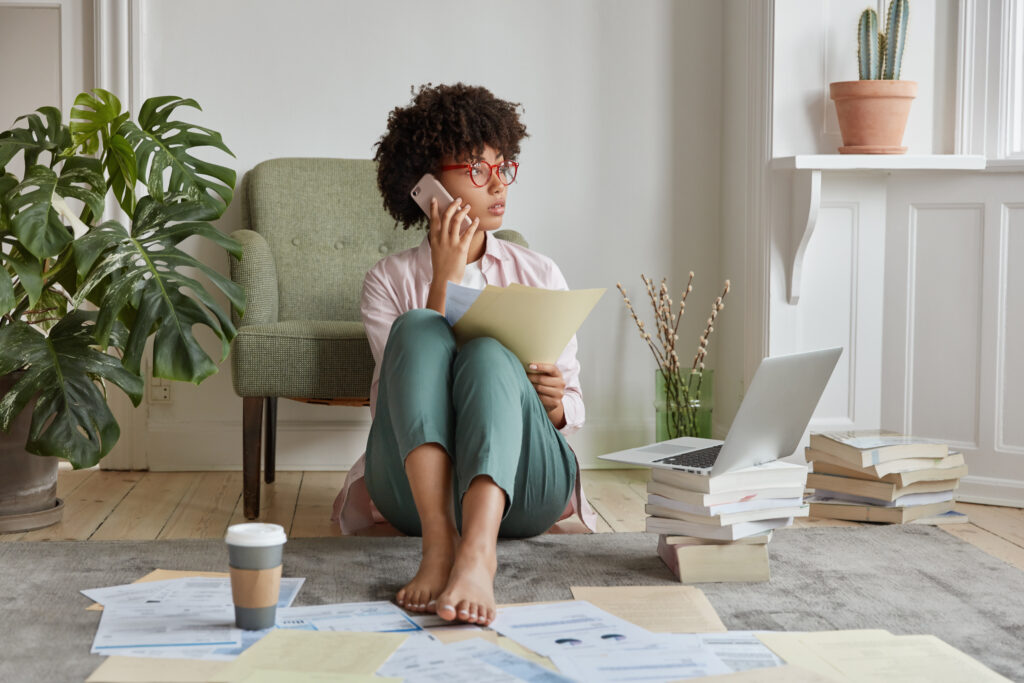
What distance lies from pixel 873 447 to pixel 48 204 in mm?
1838

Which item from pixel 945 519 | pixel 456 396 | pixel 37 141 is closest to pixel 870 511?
pixel 945 519

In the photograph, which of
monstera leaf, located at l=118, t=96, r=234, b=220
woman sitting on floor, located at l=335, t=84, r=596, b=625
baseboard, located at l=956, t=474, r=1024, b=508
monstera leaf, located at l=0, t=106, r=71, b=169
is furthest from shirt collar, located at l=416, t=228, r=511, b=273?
baseboard, located at l=956, t=474, r=1024, b=508

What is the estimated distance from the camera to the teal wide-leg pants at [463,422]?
158cm

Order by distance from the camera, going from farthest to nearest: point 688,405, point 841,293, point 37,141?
point 688,405, point 841,293, point 37,141

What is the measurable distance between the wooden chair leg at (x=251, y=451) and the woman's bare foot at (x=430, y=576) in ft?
2.89

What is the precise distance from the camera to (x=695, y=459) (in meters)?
1.81

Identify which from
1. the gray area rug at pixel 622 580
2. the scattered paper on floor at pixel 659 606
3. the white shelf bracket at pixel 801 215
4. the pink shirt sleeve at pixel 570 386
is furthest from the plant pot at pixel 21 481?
the white shelf bracket at pixel 801 215

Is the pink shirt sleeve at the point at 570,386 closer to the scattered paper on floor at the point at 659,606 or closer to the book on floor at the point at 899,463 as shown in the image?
the scattered paper on floor at the point at 659,606

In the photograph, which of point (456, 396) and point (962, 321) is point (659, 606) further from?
point (962, 321)

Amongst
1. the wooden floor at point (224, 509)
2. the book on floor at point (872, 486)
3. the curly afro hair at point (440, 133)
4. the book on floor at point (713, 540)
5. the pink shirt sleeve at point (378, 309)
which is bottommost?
the wooden floor at point (224, 509)

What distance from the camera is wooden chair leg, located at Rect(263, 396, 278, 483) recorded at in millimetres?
2826

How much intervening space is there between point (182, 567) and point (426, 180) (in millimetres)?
853

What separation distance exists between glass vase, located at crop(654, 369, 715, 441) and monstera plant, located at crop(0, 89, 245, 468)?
133 cm

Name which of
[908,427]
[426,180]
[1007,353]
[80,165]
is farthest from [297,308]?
[1007,353]
